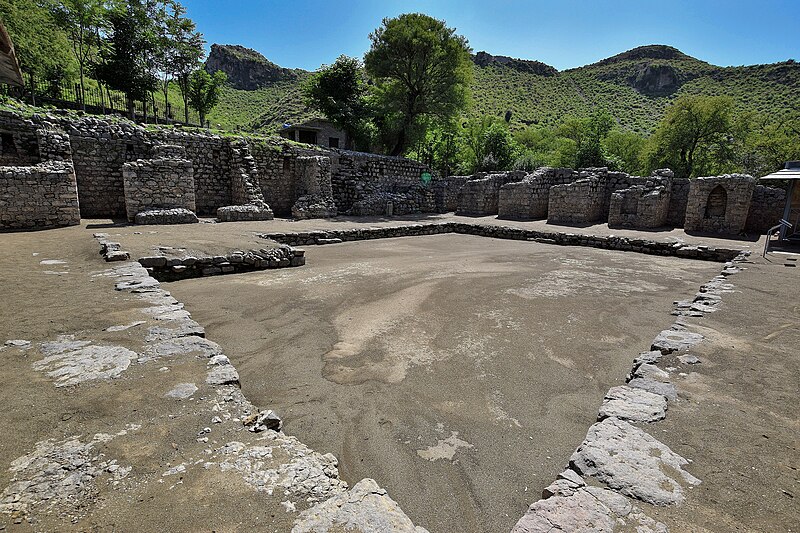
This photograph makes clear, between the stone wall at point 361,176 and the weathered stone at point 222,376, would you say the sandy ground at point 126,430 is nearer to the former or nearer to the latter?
the weathered stone at point 222,376

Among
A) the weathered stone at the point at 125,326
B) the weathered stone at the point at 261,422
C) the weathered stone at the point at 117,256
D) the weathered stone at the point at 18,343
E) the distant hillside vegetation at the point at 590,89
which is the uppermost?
the distant hillside vegetation at the point at 590,89

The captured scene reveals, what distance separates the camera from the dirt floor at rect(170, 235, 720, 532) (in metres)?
2.65

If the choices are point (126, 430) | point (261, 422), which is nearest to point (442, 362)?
point (261, 422)

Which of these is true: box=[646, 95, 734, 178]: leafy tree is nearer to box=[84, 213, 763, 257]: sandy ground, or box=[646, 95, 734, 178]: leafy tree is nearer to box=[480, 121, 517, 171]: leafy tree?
box=[480, 121, 517, 171]: leafy tree

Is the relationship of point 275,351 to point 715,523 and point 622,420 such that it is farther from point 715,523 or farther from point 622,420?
point 715,523

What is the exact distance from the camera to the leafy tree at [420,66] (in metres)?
21.6

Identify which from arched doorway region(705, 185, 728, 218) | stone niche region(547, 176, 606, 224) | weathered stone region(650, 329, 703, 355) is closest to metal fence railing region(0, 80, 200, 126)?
stone niche region(547, 176, 606, 224)

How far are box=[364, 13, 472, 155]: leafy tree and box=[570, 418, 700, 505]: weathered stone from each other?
22.8 meters

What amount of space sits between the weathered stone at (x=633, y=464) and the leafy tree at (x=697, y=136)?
31.3 meters

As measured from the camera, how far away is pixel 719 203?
46.9 ft

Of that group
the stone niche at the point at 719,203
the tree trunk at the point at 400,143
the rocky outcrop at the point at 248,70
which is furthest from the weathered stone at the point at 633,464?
the rocky outcrop at the point at 248,70

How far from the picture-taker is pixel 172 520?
1733mm

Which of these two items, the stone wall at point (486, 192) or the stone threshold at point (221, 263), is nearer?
the stone threshold at point (221, 263)

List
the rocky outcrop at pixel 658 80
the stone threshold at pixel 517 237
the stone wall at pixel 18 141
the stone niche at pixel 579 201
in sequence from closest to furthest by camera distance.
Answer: the stone threshold at pixel 517 237, the stone wall at pixel 18 141, the stone niche at pixel 579 201, the rocky outcrop at pixel 658 80
